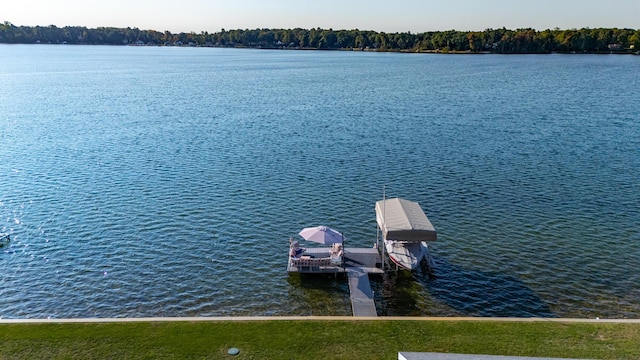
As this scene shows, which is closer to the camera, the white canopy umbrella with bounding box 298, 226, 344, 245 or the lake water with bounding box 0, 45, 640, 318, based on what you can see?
the lake water with bounding box 0, 45, 640, 318

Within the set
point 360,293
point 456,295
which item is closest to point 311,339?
point 360,293

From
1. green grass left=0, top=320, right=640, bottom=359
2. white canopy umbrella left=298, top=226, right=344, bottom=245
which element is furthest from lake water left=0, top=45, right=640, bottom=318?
green grass left=0, top=320, right=640, bottom=359

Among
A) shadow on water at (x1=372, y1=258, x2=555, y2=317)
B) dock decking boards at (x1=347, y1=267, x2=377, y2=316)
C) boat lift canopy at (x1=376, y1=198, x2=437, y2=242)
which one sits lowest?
shadow on water at (x1=372, y1=258, x2=555, y2=317)

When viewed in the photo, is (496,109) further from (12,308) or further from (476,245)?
(12,308)

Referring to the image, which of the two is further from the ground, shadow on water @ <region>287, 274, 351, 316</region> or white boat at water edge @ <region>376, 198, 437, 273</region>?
white boat at water edge @ <region>376, 198, 437, 273</region>

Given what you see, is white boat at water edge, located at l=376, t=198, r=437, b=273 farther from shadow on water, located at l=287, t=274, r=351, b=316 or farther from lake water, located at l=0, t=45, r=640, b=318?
shadow on water, located at l=287, t=274, r=351, b=316

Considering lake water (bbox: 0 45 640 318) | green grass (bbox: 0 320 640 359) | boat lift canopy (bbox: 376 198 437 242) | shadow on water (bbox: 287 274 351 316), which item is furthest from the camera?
boat lift canopy (bbox: 376 198 437 242)

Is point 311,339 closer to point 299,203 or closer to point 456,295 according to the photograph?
point 456,295
